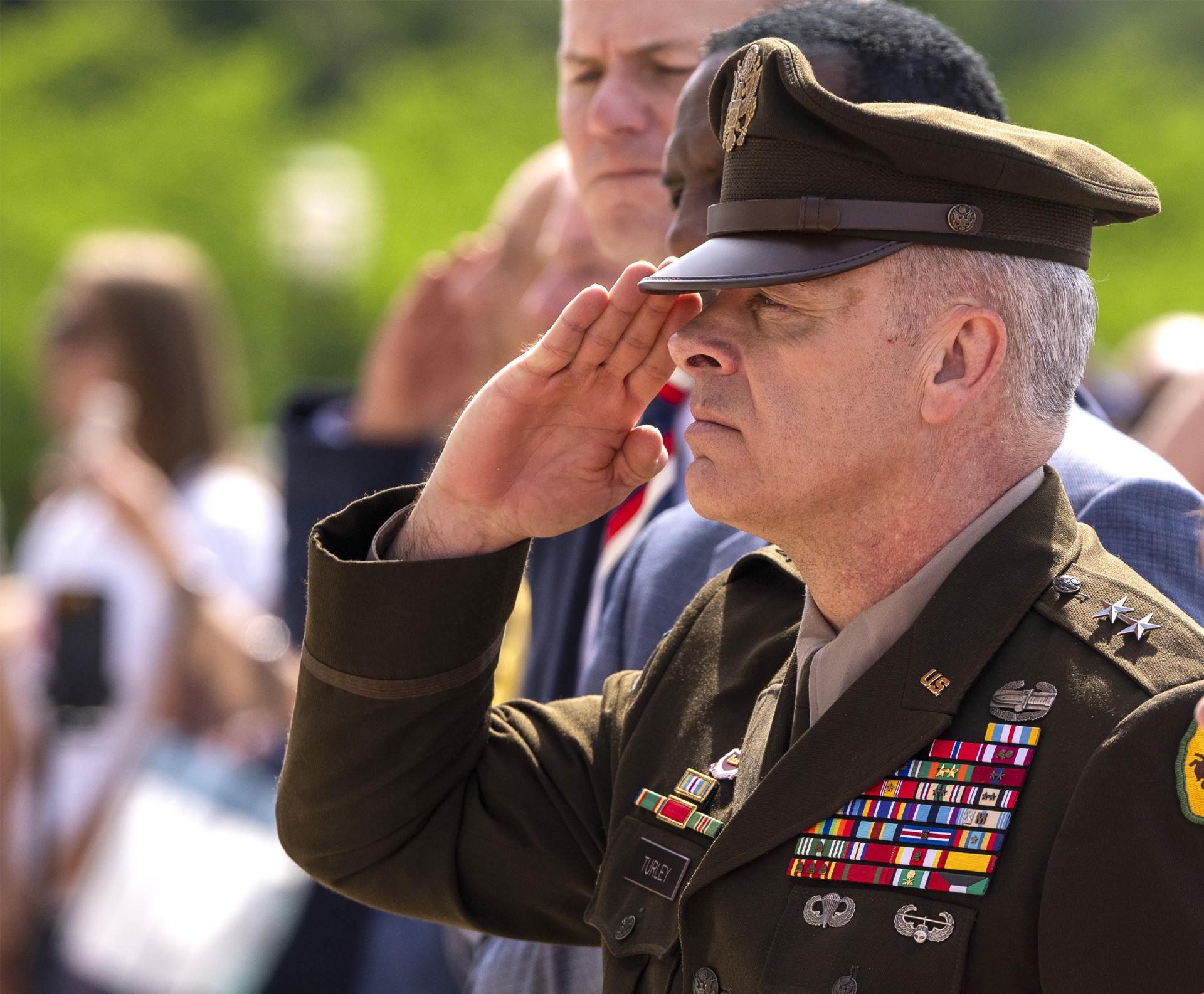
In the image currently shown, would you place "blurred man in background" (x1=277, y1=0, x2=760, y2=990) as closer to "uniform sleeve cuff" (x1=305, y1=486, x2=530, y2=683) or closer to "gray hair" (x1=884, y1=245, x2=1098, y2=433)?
"uniform sleeve cuff" (x1=305, y1=486, x2=530, y2=683)

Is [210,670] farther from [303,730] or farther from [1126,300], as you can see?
[1126,300]

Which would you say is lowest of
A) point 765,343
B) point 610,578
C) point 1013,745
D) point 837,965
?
point 610,578

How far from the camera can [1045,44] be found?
27.5m

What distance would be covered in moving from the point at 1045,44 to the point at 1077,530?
2758 cm

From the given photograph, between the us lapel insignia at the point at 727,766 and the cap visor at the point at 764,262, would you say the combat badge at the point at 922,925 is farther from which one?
the cap visor at the point at 764,262

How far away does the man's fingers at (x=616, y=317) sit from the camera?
2.09m

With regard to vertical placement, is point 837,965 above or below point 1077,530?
below

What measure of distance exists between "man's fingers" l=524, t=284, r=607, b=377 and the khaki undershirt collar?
0.52 metres

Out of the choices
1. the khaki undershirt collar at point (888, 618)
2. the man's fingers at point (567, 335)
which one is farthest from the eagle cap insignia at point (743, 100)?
the khaki undershirt collar at point (888, 618)

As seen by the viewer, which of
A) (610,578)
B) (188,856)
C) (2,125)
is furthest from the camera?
A: (2,125)

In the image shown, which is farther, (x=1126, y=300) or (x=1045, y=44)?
(x=1045, y=44)

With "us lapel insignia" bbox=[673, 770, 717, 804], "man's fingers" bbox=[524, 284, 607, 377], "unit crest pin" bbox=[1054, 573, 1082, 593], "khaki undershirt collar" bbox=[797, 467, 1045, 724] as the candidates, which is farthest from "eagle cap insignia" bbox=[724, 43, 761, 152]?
"us lapel insignia" bbox=[673, 770, 717, 804]

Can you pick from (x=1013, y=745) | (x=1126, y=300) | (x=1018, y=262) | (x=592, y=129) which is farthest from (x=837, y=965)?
(x=1126, y=300)

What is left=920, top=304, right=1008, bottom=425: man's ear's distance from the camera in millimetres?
1865
